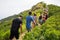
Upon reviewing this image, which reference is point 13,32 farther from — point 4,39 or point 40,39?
point 4,39

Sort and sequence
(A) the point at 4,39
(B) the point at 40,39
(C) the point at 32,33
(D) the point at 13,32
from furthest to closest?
(A) the point at 4,39 → (C) the point at 32,33 → (B) the point at 40,39 → (D) the point at 13,32

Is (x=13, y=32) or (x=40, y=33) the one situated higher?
(x=13, y=32)

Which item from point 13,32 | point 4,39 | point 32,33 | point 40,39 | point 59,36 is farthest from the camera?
point 4,39

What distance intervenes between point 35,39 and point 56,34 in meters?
2.93

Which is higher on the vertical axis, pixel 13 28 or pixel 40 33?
pixel 13 28

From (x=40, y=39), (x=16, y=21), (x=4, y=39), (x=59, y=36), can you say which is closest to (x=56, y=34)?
(x=59, y=36)

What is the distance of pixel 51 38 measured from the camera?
24109mm

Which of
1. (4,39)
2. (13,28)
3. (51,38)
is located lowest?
(4,39)

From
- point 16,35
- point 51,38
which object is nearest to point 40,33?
point 51,38

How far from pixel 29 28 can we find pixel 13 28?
5542 mm

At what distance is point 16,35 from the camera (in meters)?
21.8

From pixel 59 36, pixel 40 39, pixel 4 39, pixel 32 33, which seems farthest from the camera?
pixel 4 39

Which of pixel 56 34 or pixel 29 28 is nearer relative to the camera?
pixel 56 34

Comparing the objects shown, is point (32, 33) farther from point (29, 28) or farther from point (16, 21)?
point (16, 21)
